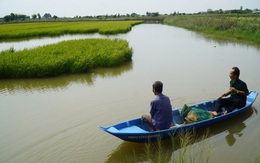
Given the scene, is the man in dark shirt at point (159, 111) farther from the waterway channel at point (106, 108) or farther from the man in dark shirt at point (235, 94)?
the man in dark shirt at point (235, 94)

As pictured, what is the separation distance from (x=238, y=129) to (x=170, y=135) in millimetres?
1930

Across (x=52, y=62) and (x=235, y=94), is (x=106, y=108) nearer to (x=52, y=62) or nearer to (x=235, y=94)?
(x=235, y=94)

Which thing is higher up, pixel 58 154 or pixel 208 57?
pixel 208 57

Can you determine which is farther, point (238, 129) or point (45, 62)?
point (45, 62)

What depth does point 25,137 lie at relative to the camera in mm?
5906

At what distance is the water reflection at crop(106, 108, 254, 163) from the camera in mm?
4914

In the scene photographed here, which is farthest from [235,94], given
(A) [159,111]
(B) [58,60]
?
(B) [58,60]

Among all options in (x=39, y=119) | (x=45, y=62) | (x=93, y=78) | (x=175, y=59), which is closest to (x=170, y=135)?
(x=39, y=119)

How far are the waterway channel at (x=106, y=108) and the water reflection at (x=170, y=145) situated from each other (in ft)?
0.07

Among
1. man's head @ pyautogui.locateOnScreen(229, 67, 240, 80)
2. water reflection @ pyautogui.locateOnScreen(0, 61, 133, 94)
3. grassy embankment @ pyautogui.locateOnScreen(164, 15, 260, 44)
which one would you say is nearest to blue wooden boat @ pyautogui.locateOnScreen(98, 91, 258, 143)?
man's head @ pyautogui.locateOnScreen(229, 67, 240, 80)

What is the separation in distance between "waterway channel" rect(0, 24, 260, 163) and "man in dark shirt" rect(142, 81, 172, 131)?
51 centimetres

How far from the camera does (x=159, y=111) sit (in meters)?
4.95

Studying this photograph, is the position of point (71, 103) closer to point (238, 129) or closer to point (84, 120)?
point (84, 120)

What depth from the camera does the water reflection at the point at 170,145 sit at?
16.1ft
